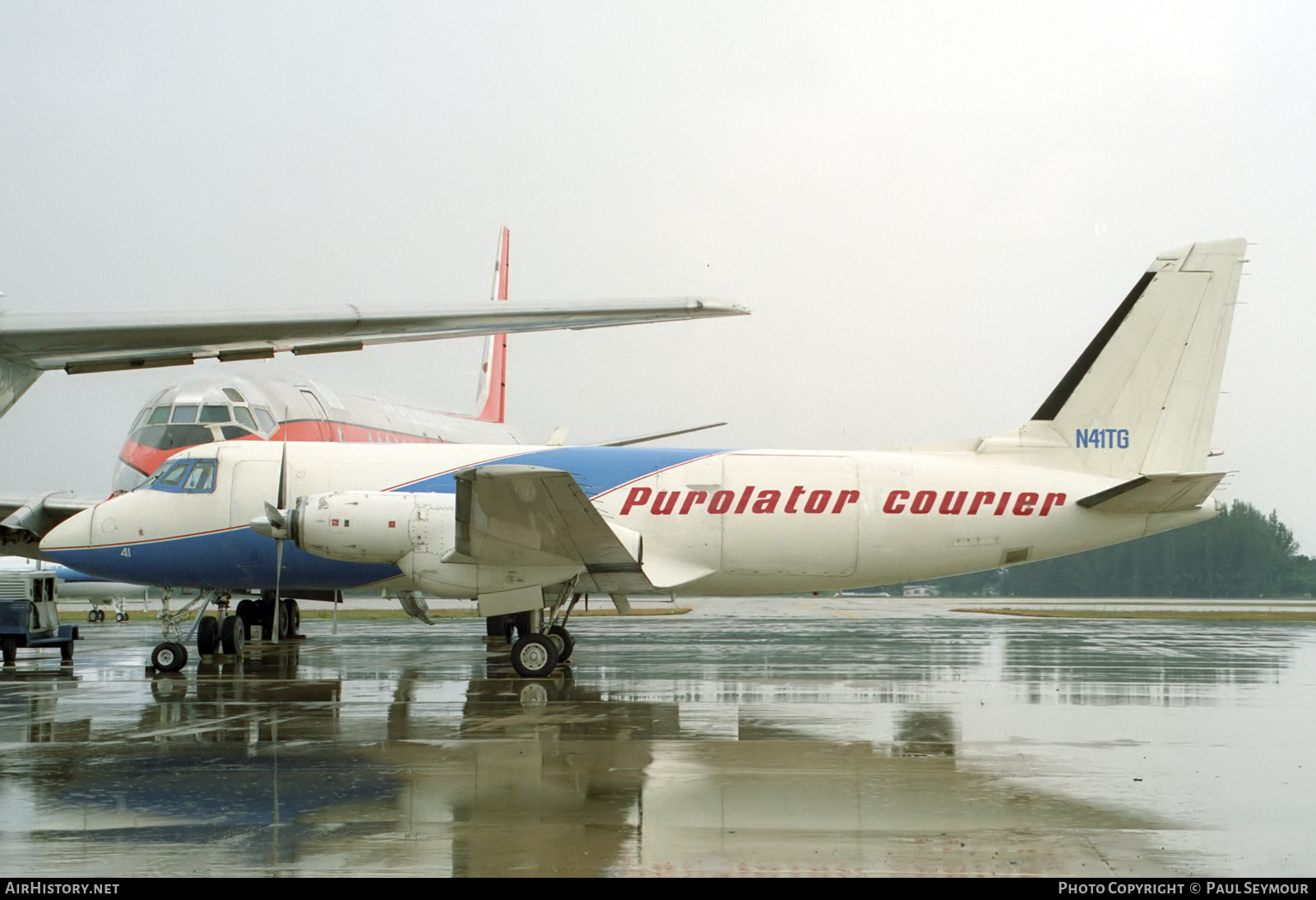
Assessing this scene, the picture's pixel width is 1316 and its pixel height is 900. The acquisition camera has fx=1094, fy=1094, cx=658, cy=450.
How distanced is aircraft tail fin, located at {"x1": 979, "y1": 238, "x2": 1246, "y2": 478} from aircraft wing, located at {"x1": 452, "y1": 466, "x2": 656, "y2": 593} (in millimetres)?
7262

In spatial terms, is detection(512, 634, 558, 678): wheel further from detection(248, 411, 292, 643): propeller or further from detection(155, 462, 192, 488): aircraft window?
detection(155, 462, 192, 488): aircraft window

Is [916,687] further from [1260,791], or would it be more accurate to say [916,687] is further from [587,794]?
[587,794]

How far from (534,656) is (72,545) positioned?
7625 millimetres

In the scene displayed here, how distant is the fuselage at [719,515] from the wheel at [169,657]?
3.81 feet

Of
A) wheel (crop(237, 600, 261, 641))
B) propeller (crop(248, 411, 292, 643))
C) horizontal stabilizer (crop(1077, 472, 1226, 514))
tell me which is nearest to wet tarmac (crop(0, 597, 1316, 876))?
propeller (crop(248, 411, 292, 643))

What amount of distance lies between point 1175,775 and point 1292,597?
69.4 m

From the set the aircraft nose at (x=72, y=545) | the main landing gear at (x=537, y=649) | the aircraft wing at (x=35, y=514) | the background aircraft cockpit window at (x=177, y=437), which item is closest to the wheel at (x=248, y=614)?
the aircraft wing at (x=35, y=514)

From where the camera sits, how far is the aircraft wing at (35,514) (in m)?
21.6

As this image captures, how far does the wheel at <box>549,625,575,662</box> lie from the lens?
15.4 metres

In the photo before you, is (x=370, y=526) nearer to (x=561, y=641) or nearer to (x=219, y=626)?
(x=561, y=641)

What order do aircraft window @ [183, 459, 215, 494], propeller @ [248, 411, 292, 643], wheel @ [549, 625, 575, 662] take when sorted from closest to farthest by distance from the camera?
propeller @ [248, 411, 292, 643]
wheel @ [549, 625, 575, 662]
aircraft window @ [183, 459, 215, 494]

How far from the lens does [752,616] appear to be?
109 ft
